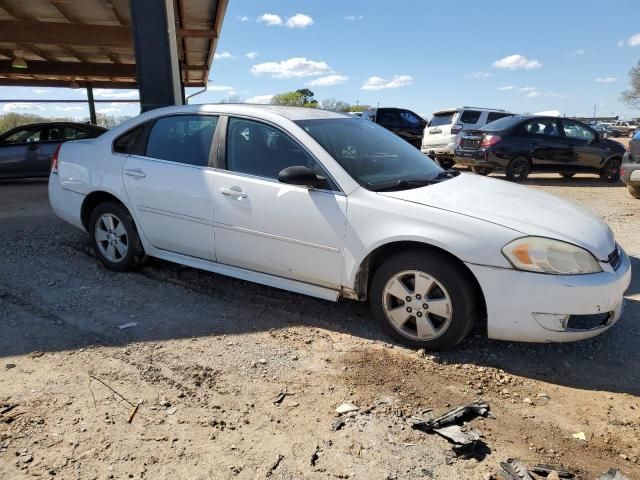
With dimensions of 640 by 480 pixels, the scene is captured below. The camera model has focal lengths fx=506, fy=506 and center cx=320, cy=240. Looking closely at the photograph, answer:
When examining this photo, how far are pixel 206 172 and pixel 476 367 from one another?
2.55 metres

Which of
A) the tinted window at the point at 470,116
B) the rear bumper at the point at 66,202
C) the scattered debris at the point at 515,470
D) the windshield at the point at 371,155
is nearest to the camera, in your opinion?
the scattered debris at the point at 515,470

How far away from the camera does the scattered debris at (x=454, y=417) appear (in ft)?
8.59

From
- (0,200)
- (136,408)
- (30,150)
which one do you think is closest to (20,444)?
(136,408)

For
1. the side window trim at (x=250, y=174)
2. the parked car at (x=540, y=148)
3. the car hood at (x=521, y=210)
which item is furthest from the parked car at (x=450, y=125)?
the side window trim at (x=250, y=174)

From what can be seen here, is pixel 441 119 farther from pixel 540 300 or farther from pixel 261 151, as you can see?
pixel 540 300

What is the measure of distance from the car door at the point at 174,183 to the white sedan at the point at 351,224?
1 cm

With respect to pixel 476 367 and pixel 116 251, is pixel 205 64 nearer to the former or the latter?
pixel 116 251

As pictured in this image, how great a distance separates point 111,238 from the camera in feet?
16.1

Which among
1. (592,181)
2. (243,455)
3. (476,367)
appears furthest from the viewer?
(592,181)

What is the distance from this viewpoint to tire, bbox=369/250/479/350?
3.23m

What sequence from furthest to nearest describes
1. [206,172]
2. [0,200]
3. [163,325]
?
[0,200] < [206,172] < [163,325]

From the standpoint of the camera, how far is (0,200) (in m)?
9.50

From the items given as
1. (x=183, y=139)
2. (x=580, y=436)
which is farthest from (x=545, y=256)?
(x=183, y=139)

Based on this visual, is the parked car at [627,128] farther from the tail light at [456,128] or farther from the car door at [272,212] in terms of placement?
the car door at [272,212]
